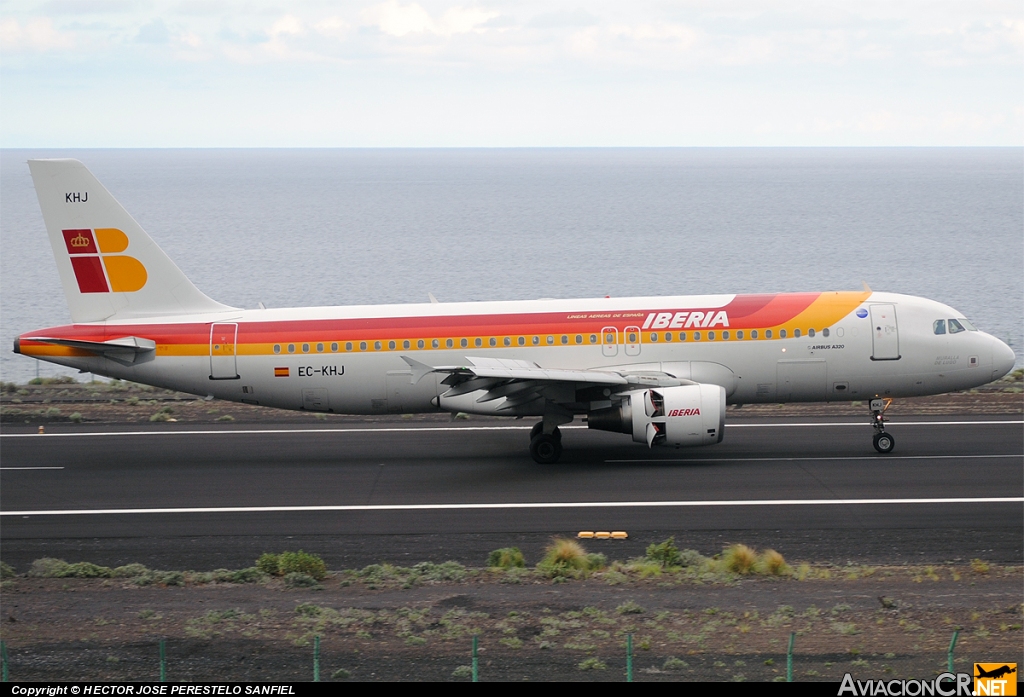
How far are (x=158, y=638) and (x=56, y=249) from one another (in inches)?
619

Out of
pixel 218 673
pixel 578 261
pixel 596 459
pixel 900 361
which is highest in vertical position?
pixel 578 261

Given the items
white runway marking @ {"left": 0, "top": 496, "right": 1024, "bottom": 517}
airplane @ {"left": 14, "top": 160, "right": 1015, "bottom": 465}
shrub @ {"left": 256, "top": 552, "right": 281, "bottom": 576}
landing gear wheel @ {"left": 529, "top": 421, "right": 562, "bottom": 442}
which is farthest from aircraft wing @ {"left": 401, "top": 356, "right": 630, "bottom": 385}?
shrub @ {"left": 256, "top": 552, "right": 281, "bottom": 576}

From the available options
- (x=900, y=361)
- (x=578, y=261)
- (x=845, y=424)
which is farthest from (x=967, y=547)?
(x=578, y=261)

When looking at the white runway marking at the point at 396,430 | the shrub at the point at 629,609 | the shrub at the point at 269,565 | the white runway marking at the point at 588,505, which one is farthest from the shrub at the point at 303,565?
the white runway marking at the point at 396,430

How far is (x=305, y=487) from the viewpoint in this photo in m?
24.9

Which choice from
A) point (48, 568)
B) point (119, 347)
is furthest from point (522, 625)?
point (119, 347)

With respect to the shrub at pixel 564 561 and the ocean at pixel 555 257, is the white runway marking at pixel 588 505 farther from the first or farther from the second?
the ocean at pixel 555 257

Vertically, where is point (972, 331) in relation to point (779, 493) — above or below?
above

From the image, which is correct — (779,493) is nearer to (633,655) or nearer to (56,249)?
(633,655)

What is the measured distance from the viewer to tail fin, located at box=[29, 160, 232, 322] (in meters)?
27.2

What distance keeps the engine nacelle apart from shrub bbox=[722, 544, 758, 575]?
628cm

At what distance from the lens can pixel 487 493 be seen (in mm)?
24016

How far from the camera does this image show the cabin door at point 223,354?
2684 cm

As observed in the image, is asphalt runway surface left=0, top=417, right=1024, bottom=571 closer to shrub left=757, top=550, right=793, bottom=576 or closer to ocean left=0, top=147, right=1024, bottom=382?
shrub left=757, top=550, right=793, bottom=576
